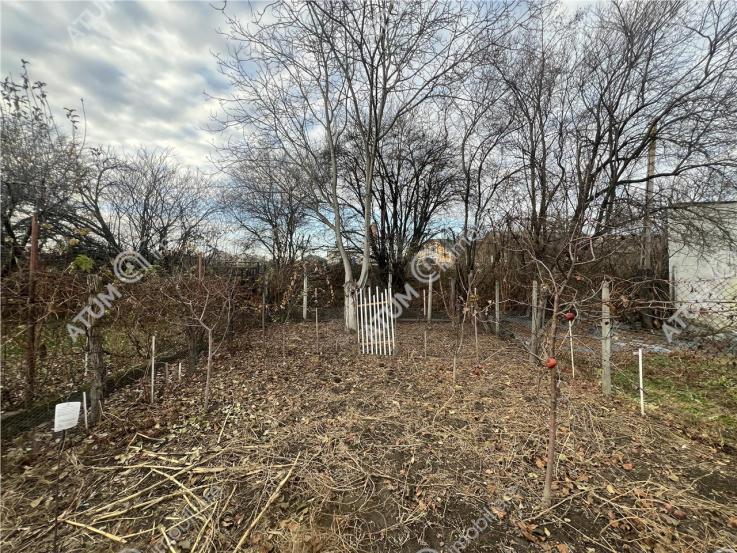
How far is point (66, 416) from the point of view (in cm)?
167

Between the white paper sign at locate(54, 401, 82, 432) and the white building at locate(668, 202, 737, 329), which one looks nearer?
the white paper sign at locate(54, 401, 82, 432)

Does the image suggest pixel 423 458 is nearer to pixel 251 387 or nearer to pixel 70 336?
pixel 251 387

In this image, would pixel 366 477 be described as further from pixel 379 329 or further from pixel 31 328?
pixel 379 329

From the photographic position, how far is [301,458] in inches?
96.1

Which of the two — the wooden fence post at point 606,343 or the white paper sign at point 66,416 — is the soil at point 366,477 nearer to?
the wooden fence post at point 606,343

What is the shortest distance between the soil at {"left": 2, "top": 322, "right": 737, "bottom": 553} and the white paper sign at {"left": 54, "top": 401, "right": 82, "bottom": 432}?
346mm

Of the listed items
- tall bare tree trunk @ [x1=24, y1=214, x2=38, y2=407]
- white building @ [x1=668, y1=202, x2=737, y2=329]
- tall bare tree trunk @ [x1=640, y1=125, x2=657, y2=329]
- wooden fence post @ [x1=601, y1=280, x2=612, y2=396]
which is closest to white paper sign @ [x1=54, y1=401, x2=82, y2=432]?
tall bare tree trunk @ [x1=24, y1=214, x2=38, y2=407]

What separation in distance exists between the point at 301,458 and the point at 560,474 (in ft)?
6.49

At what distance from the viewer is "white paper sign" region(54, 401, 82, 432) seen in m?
1.63

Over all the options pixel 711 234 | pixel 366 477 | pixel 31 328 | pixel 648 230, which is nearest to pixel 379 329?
pixel 366 477

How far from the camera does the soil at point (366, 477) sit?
1.75 meters

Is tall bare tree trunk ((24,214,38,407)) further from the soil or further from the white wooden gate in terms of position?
the white wooden gate

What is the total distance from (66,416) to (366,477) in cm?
188

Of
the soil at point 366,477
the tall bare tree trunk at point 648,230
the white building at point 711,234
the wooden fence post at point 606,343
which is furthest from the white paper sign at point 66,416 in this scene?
the white building at point 711,234
